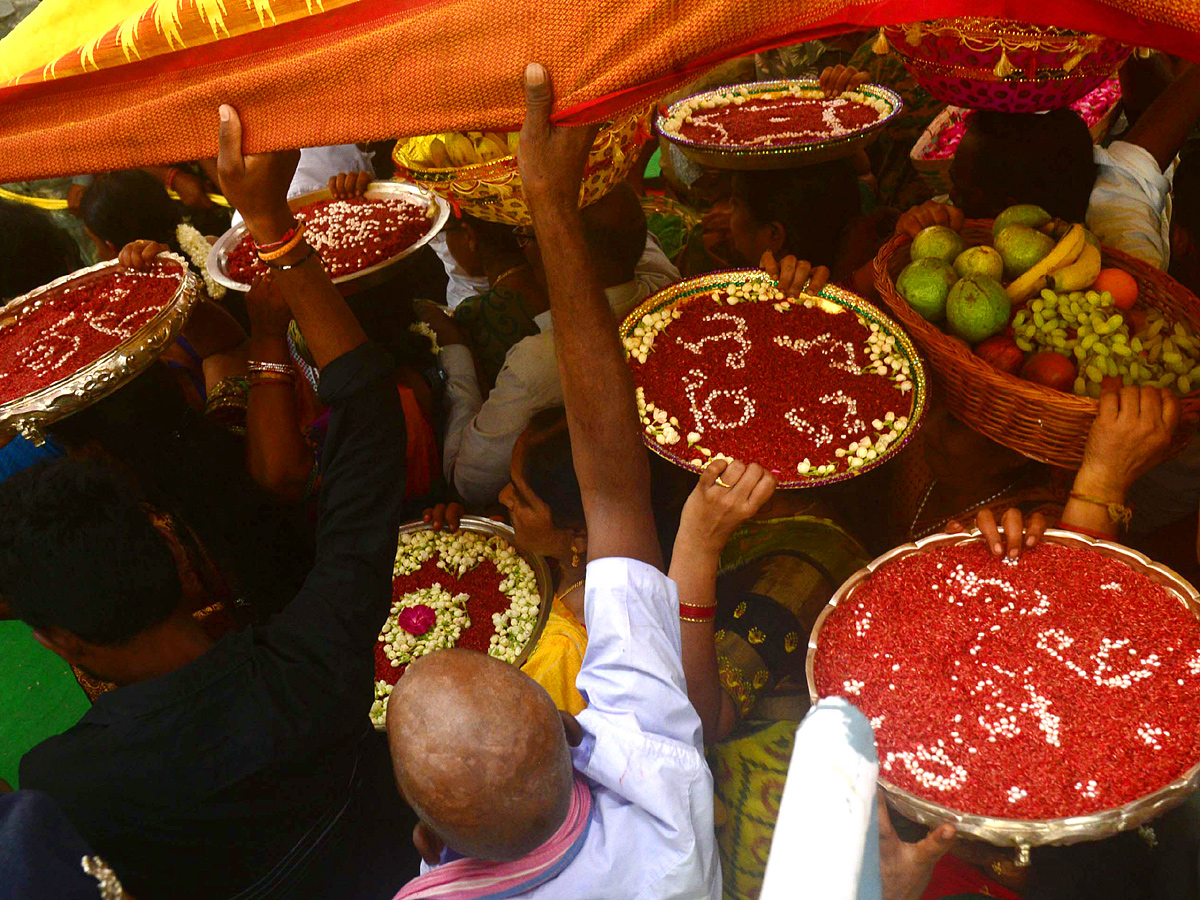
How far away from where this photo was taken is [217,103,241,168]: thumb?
129cm

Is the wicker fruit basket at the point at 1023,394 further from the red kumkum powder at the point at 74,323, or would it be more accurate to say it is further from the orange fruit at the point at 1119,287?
the red kumkum powder at the point at 74,323

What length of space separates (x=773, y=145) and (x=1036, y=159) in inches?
31.4

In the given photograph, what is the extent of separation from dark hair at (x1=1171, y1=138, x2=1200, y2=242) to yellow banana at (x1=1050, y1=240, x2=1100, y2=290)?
1.40 meters

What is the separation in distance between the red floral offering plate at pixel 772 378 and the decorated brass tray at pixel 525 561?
2.18ft

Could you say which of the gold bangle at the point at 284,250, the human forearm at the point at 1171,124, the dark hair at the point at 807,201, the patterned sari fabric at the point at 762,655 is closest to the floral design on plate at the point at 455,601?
the patterned sari fabric at the point at 762,655

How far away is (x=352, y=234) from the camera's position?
2768mm

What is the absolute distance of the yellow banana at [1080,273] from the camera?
2.02m

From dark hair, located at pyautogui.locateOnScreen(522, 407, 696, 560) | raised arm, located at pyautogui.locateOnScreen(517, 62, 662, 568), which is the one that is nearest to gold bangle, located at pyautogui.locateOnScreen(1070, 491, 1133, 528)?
raised arm, located at pyautogui.locateOnScreen(517, 62, 662, 568)

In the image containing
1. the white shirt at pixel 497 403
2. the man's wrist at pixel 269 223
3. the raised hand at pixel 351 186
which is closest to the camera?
the man's wrist at pixel 269 223

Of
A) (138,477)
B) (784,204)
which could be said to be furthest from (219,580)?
(784,204)

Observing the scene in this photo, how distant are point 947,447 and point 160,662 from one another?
6.68 feet

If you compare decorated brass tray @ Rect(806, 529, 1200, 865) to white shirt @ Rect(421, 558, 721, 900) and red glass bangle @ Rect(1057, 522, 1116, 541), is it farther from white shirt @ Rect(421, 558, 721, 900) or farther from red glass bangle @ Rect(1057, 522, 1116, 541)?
red glass bangle @ Rect(1057, 522, 1116, 541)

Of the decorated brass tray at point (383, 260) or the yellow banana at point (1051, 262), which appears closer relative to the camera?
the yellow banana at point (1051, 262)

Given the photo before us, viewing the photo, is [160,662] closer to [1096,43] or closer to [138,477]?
[138,477]
